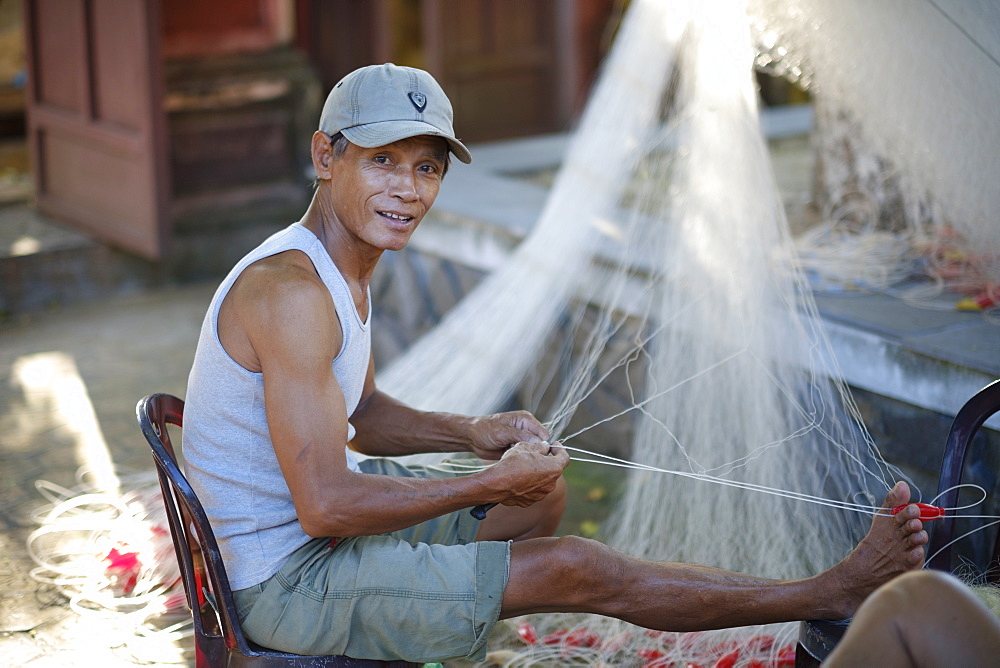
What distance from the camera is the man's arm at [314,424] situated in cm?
189

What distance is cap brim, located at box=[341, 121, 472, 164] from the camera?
1.99 metres

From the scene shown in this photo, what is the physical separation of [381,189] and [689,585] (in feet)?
3.26

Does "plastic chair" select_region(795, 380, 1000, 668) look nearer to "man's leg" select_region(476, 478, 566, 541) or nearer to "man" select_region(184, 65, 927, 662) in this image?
"man" select_region(184, 65, 927, 662)

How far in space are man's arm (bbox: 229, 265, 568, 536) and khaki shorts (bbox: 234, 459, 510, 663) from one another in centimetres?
9

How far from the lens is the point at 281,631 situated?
1974 mm

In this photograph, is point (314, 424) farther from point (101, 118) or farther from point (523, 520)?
point (101, 118)

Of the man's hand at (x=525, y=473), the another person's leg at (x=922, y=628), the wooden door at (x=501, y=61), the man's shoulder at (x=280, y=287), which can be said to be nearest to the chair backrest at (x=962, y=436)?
the another person's leg at (x=922, y=628)

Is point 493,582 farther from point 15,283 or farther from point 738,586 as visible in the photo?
point 15,283

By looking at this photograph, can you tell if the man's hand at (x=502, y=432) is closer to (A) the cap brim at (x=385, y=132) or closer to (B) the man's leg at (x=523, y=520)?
(B) the man's leg at (x=523, y=520)

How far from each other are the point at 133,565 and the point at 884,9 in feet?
8.32

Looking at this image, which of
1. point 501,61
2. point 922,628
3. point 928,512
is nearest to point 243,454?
point 922,628

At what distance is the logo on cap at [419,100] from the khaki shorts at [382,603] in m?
A: 0.87

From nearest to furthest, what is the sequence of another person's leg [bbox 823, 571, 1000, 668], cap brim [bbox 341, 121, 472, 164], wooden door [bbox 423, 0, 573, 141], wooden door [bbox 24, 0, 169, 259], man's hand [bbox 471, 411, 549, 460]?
another person's leg [bbox 823, 571, 1000, 668], cap brim [bbox 341, 121, 472, 164], man's hand [bbox 471, 411, 549, 460], wooden door [bbox 24, 0, 169, 259], wooden door [bbox 423, 0, 573, 141]

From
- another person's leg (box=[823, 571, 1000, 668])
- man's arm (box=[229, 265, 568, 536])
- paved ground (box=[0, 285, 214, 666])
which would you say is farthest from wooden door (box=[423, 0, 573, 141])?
another person's leg (box=[823, 571, 1000, 668])
